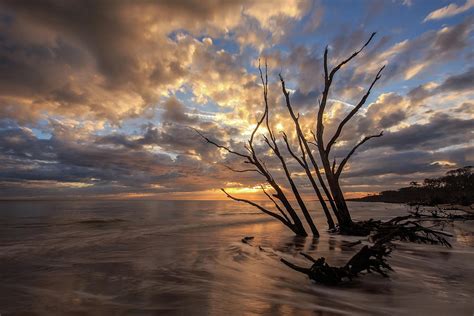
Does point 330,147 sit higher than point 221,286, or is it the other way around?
point 330,147

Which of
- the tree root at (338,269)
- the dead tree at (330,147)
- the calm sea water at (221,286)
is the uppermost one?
the dead tree at (330,147)

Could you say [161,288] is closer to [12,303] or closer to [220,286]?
[220,286]

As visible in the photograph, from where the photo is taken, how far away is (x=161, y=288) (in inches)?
204

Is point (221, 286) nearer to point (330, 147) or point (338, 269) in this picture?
point (338, 269)

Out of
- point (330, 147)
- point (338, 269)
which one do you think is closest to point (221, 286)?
point (338, 269)

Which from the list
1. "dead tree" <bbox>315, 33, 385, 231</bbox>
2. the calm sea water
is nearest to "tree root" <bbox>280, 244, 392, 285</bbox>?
the calm sea water

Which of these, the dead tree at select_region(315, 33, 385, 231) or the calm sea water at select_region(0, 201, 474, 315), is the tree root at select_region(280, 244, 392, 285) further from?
the dead tree at select_region(315, 33, 385, 231)

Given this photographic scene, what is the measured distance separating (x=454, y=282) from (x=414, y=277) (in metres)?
0.62

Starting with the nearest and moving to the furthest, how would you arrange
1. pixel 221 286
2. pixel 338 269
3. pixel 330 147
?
pixel 338 269 < pixel 221 286 < pixel 330 147

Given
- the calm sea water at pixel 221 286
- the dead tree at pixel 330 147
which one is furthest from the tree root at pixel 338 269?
the dead tree at pixel 330 147

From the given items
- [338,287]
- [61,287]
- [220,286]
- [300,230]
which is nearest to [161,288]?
[220,286]

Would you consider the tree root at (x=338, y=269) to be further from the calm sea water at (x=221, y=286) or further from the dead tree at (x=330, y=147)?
the dead tree at (x=330, y=147)

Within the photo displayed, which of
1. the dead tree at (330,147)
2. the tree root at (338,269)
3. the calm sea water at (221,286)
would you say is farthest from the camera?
the dead tree at (330,147)

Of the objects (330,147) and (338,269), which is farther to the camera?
(330,147)
